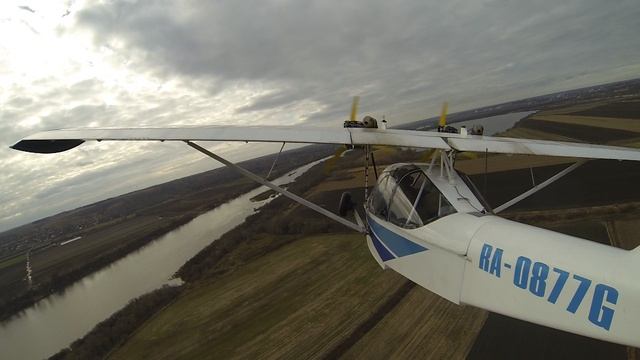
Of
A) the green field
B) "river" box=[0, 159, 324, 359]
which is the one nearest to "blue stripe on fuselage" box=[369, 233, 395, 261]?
A: the green field

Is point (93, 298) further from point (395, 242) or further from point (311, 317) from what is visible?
point (395, 242)

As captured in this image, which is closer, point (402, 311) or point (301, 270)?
point (402, 311)

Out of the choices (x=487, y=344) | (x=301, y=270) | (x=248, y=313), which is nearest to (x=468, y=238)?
(x=487, y=344)

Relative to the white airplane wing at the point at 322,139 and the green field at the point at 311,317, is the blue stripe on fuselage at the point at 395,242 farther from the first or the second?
the green field at the point at 311,317

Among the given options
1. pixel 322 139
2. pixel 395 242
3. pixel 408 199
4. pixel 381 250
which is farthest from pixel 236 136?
pixel 381 250

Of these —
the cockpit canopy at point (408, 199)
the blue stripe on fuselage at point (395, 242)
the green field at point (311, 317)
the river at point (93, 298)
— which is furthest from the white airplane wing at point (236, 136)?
the river at point (93, 298)

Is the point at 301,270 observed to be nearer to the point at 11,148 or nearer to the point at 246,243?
the point at 246,243
